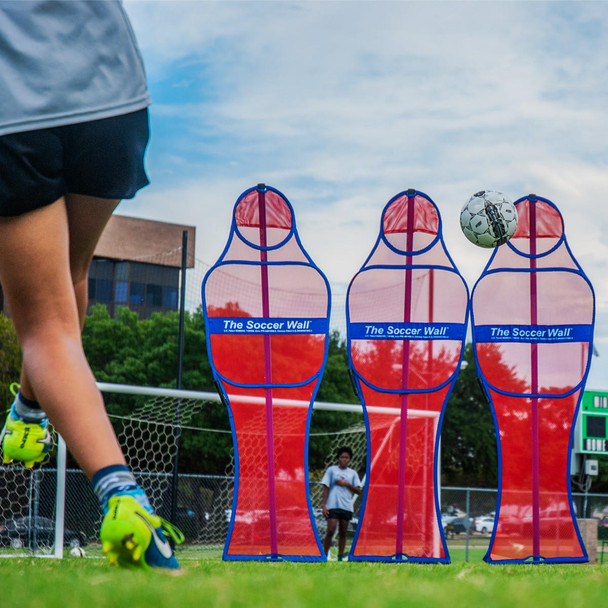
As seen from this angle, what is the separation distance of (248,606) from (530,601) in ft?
1.95

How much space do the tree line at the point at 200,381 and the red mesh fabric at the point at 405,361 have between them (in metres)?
21.8

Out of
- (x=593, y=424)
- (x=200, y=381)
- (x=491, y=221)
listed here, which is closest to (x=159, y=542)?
(x=491, y=221)

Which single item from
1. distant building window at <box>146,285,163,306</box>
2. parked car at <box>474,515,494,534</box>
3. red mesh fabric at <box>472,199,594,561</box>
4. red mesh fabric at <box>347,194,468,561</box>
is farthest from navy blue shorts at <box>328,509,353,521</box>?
distant building window at <box>146,285,163,306</box>

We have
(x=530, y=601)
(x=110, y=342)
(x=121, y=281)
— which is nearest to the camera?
(x=530, y=601)

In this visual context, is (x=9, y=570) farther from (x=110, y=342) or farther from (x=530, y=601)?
(x=110, y=342)

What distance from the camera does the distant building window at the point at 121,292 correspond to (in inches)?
2005

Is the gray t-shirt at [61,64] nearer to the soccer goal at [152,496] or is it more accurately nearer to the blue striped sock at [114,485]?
the blue striped sock at [114,485]

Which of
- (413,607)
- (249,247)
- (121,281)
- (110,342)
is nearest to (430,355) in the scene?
(249,247)

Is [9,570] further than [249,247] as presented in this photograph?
No

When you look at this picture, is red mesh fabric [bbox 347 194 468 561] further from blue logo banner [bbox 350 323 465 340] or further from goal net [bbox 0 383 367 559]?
goal net [bbox 0 383 367 559]

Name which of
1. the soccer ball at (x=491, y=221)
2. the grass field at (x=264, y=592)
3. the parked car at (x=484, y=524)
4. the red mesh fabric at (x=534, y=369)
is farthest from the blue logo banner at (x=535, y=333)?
the parked car at (x=484, y=524)

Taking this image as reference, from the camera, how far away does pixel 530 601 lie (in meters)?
1.69

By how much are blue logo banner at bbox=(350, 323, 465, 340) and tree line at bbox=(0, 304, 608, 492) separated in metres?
21.9

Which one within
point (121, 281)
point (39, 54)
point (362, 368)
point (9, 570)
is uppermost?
point (121, 281)
